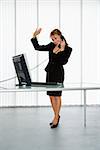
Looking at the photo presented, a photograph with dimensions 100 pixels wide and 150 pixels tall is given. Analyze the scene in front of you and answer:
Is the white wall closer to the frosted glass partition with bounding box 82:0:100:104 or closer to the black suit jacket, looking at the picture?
the frosted glass partition with bounding box 82:0:100:104

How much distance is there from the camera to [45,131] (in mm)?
4074

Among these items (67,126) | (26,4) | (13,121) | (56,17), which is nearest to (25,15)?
(26,4)

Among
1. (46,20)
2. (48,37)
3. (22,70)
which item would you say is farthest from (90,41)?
(22,70)

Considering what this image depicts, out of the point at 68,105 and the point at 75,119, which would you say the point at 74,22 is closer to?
the point at 68,105

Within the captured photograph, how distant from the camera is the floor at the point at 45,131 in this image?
10.8 ft

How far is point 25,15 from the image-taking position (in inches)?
261

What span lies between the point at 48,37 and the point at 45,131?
9.90 feet

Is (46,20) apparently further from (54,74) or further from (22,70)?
(22,70)

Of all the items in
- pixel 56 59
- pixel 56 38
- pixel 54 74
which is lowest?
pixel 54 74

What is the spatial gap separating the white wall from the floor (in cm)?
80

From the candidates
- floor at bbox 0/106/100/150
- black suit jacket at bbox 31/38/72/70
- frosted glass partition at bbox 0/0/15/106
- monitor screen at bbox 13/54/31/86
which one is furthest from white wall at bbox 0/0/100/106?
monitor screen at bbox 13/54/31/86

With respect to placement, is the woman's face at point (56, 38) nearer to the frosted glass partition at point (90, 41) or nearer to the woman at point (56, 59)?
the woman at point (56, 59)

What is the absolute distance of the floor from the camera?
10.8 feet

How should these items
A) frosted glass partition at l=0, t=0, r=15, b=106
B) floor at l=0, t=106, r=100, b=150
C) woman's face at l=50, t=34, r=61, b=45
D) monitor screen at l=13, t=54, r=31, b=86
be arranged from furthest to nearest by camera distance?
frosted glass partition at l=0, t=0, r=15, b=106 < woman's face at l=50, t=34, r=61, b=45 < floor at l=0, t=106, r=100, b=150 < monitor screen at l=13, t=54, r=31, b=86
